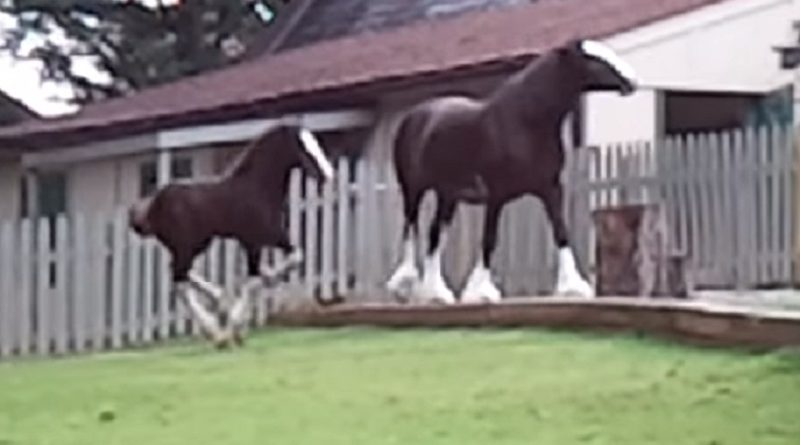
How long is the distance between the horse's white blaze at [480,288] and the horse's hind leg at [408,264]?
0.47 meters

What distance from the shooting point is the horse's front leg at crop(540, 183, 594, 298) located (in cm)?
1611

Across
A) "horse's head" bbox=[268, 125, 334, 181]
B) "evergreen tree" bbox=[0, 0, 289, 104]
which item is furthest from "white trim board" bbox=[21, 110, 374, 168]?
"evergreen tree" bbox=[0, 0, 289, 104]

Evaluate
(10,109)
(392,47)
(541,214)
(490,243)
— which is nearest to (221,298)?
(490,243)

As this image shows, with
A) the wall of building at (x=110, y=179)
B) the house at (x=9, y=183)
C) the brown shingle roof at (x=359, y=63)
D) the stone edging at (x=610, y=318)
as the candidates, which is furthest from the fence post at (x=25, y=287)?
the house at (x=9, y=183)

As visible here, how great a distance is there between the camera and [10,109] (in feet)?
144

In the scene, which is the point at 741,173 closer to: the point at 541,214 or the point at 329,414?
the point at 541,214

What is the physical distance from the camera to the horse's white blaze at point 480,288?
648 inches

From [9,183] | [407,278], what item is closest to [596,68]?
[407,278]

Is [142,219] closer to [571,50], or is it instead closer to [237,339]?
[237,339]

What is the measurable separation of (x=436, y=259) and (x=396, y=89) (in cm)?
605

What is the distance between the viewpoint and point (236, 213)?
16.0 meters

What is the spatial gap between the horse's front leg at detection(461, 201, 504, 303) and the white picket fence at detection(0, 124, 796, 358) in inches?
55.1

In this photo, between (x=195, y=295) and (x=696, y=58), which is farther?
(x=696, y=58)

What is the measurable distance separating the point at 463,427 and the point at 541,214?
10.5 m
